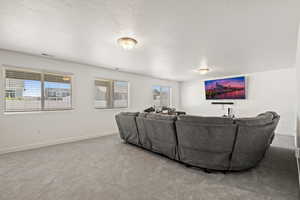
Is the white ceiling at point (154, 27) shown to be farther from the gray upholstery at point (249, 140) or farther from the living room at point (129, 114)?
the gray upholstery at point (249, 140)

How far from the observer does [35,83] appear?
12.0ft

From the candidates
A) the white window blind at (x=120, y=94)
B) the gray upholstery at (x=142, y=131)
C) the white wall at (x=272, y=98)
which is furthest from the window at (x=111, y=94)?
the white wall at (x=272, y=98)

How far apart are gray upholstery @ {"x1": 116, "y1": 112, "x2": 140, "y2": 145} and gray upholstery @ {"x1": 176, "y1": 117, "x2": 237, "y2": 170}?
131 cm

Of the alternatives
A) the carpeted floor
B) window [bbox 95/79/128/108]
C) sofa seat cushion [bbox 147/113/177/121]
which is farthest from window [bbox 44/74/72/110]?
sofa seat cushion [bbox 147/113/177/121]

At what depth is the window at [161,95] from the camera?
22.5 ft

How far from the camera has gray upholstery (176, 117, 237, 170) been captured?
6.70ft

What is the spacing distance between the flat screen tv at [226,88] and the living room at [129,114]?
1221 mm

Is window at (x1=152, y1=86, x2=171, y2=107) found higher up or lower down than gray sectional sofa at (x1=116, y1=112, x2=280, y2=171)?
higher up

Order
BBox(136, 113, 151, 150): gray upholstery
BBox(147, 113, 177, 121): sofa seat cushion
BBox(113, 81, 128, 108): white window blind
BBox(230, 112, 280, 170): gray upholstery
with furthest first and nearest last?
BBox(113, 81, 128, 108): white window blind
BBox(136, 113, 151, 150): gray upholstery
BBox(147, 113, 177, 121): sofa seat cushion
BBox(230, 112, 280, 170): gray upholstery

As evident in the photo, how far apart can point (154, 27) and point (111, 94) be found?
3.54m

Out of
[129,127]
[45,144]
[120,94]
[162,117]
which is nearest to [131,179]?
[162,117]

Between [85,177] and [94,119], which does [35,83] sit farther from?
[85,177]

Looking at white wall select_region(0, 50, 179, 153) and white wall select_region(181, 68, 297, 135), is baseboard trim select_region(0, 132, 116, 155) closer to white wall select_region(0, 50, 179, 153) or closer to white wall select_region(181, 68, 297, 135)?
white wall select_region(0, 50, 179, 153)

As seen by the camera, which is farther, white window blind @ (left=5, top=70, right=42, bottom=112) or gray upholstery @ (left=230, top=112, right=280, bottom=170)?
white window blind @ (left=5, top=70, right=42, bottom=112)
